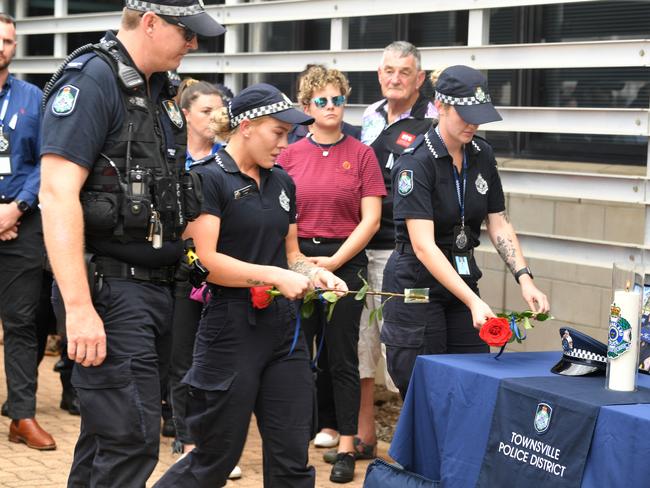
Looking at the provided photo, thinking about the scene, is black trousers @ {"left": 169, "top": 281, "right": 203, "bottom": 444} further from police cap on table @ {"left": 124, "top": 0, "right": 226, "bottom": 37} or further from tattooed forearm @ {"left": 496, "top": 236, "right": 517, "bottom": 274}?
police cap on table @ {"left": 124, "top": 0, "right": 226, "bottom": 37}

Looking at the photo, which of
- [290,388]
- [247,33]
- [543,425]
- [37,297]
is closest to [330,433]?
[37,297]

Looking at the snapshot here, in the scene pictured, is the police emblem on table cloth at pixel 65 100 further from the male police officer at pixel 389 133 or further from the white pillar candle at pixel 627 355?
the male police officer at pixel 389 133

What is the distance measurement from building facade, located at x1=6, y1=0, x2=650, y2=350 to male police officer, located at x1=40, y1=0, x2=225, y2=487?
3239 millimetres

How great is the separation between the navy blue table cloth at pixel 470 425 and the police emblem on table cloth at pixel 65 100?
1.81m

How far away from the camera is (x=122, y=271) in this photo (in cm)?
423

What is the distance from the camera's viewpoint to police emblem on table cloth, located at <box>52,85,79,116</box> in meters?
4.04

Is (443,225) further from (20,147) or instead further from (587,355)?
(20,147)

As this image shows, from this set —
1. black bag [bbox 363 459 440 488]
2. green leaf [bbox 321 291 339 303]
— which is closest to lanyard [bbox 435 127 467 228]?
green leaf [bbox 321 291 339 303]

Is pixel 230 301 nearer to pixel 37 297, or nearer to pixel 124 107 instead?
pixel 124 107

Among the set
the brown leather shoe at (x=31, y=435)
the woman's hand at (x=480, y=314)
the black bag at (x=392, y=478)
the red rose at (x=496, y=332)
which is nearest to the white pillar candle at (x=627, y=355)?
the red rose at (x=496, y=332)

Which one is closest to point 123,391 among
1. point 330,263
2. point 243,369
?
point 243,369

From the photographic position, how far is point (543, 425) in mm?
4172

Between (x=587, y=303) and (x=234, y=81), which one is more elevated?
(x=234, y=81)

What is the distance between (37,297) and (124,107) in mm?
3378
